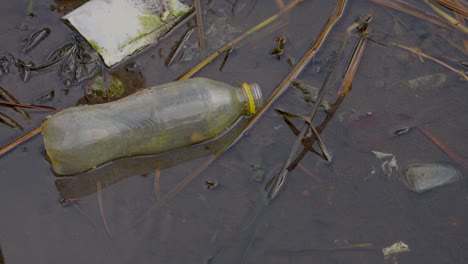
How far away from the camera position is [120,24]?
312 centimetres

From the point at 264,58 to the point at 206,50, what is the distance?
0.34 meters

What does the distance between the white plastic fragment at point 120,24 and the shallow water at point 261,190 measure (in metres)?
0.09

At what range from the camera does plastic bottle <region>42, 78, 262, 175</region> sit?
265 centimetres

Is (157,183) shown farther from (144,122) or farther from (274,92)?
(274,92)

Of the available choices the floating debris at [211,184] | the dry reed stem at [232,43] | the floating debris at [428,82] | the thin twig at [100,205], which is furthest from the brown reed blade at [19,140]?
the floating debris at [428,82]

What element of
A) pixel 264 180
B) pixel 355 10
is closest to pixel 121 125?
pixel 264 180

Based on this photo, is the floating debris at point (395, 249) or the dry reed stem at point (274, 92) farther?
the dry reed stem at point (274, 92)

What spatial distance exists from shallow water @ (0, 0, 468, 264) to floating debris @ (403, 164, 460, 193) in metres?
0.04

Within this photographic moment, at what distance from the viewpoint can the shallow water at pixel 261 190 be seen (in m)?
2.60

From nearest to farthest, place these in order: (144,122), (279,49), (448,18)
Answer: (144,122)
(279,49)
(448,18)

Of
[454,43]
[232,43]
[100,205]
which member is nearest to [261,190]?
[100,205]

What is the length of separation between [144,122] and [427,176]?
146 centimetres

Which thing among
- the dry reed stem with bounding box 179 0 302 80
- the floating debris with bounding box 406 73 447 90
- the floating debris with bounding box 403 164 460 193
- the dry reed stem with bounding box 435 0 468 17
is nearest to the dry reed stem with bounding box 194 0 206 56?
the dry reed stem with bounding box 179 0 302 80

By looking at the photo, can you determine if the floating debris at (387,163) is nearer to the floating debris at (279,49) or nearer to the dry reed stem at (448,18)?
the floating debris at (279,49)
